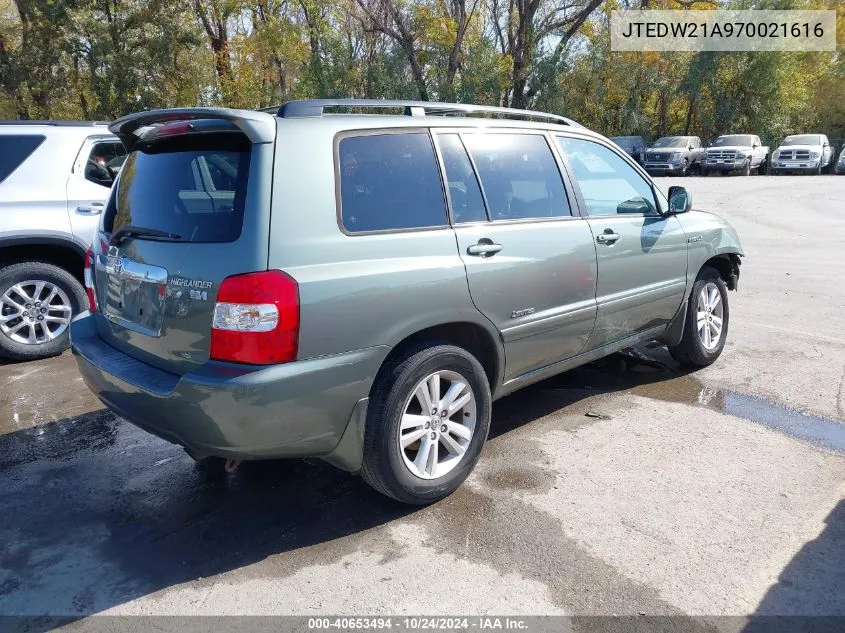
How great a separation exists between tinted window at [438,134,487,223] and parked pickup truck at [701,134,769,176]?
31030 millimetres

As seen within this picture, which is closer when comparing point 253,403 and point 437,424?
point 253,403

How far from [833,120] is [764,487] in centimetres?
4404

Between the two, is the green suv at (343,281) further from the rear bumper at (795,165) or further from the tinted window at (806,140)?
the tinted window at (806,140)

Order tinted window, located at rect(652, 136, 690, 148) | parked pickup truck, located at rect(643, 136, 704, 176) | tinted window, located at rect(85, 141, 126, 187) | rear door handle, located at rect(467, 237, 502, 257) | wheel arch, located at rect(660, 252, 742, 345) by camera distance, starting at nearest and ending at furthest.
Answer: rear door handle, located at rect(467, 237, 502, 257) < wheel arch, located at rect(660, 252, 742, 345) < tinted window, located at rect(85, 141, 126, 187) < parked pickup truck, located at rect(643, 136, 704, 176) < tinted window, located at rect(652, 136, 690, 148)

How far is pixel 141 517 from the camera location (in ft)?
10.4

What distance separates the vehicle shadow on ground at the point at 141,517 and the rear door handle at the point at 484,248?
1298mm

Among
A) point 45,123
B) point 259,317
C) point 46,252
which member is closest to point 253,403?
point 259,317

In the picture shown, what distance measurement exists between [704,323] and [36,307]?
215 inches

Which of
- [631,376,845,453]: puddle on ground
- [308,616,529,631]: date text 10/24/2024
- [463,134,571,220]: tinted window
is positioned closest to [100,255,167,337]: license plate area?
[308,616,529,631]: date text 10/24/2024

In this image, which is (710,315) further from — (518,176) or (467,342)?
(467,342)

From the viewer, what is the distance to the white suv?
5.42m

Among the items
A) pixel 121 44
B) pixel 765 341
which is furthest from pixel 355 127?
pixel 121 44

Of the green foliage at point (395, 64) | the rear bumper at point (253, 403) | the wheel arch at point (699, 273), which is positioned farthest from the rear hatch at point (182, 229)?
the green foliage at point (395, 64)

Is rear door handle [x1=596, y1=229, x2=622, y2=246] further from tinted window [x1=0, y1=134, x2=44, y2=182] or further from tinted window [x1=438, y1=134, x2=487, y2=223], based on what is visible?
tinted window [x1=0, y1=134, x2=44, y2=182]
